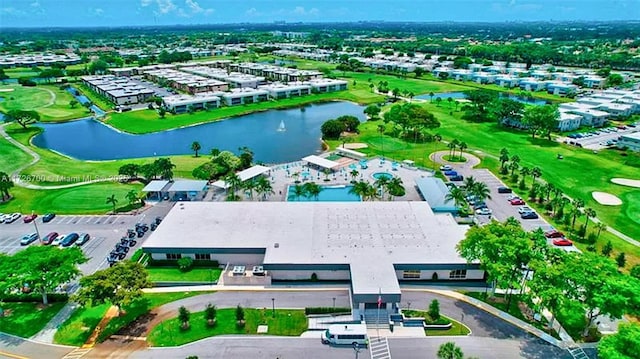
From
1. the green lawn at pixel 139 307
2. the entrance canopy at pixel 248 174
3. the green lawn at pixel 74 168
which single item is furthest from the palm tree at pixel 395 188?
the green lawn at pixel 74 168

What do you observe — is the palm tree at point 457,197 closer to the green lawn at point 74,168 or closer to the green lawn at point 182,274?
the green lawn at point 182,274

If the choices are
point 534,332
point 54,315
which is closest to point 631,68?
point 534,332

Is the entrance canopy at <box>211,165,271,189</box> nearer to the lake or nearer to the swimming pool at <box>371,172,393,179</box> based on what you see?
the lake

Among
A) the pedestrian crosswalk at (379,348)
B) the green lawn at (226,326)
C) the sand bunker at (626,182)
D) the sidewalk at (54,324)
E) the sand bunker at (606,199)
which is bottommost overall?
the pedestrian crosswalk at (379,348)

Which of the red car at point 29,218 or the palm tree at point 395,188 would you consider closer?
the red car at point 29,218

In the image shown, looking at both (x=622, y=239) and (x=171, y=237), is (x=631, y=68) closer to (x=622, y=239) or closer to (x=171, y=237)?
(x=622, y=239)
